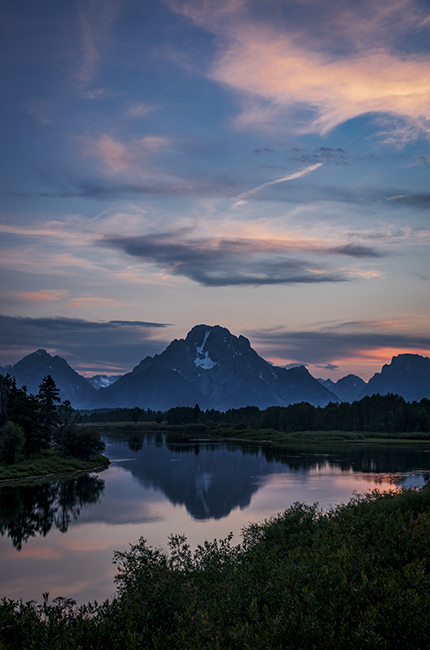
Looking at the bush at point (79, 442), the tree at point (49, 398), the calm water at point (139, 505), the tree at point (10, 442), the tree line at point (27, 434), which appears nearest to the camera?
the calm water at point (139, 505)

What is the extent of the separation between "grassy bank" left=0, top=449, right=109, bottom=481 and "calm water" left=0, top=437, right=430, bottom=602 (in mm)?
4619

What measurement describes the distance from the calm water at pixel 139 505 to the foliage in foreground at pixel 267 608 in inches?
390

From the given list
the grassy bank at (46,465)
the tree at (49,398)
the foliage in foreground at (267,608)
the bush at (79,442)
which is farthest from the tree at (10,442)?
the foliage in foreground at (267,608)

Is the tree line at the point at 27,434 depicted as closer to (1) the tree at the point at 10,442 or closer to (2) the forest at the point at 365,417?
(1) the tree at the point at 10,442

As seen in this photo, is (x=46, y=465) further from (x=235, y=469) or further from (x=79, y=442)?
(x=235, y=469)

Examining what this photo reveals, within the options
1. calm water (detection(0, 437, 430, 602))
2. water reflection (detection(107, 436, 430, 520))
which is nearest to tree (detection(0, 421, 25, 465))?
calm water (detection(0, 437, 430, 602))

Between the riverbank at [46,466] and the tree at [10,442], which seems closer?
the riverbank at [46,466]

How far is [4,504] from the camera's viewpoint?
140 ft

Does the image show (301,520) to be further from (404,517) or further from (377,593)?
(377,593)

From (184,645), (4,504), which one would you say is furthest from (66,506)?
(184,645)

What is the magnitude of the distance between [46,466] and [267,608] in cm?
6136

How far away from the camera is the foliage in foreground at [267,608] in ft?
29.1

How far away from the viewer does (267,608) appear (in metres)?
9.81

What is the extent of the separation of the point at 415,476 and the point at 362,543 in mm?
49288
